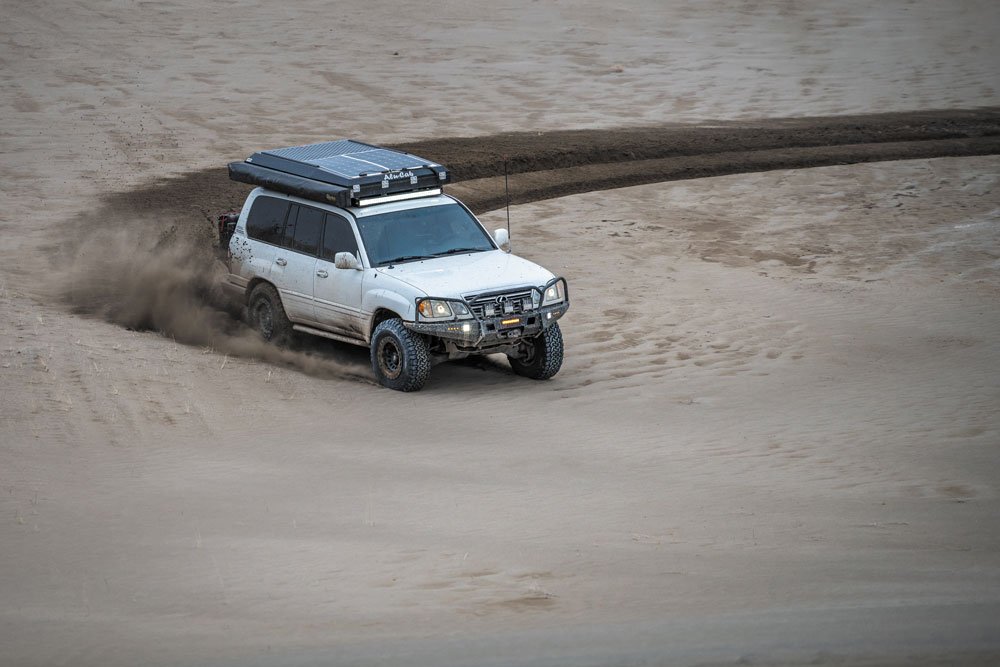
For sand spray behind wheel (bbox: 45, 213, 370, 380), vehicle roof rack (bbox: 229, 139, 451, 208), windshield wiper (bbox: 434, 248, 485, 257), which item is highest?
vehicle roof rack (bbox: 229, 139, 451, 208)

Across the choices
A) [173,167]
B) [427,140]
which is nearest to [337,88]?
[427,140]

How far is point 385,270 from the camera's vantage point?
12.7 metres

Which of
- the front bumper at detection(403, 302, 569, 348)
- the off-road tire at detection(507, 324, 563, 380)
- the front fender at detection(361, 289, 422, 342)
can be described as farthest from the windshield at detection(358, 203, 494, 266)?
the off-road tire at detection(507, 324, 563, 380)

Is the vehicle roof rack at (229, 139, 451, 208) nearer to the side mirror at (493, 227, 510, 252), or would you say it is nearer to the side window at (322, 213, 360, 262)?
the side window at (322, 213, 360, 262)

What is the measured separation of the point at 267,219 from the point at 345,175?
1.28 metres

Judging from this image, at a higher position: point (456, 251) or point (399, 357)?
point (456, 251)

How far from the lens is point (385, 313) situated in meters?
12.6

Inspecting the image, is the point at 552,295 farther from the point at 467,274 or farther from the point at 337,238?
the point at 337,238

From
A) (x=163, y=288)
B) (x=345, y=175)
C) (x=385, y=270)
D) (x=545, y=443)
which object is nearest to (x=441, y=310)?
(x=385, y=270)

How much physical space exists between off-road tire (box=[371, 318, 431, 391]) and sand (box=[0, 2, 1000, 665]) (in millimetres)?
289

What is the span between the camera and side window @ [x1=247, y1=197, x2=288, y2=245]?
1380 cm

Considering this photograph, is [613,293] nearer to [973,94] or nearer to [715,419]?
[715,419]

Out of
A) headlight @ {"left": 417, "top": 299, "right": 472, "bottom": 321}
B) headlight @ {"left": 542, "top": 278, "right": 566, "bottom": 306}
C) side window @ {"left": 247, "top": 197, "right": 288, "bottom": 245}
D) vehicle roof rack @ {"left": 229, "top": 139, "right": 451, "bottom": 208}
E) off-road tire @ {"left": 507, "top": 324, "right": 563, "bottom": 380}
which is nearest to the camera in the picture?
headlight @ {"left": 417, "top": 299, "right": 472, "bottom": 321}

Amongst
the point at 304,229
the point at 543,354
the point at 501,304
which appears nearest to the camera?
the point at 501,304
